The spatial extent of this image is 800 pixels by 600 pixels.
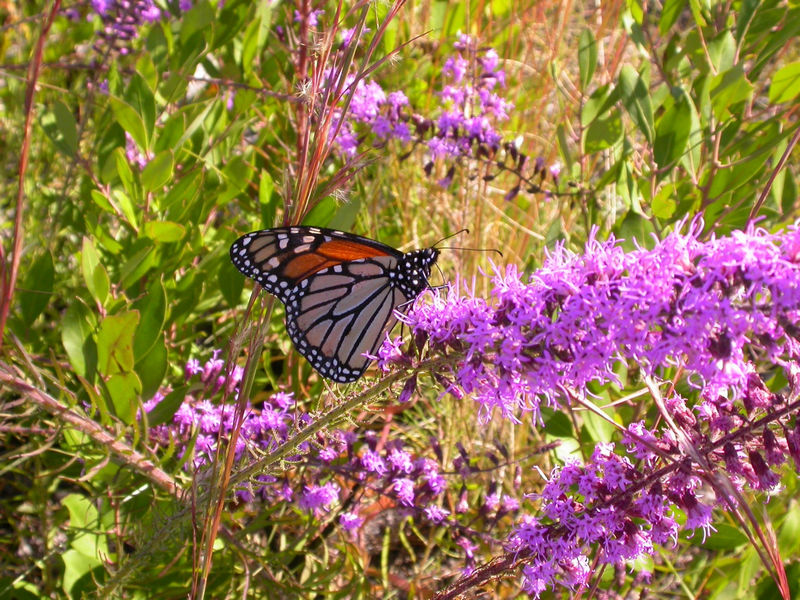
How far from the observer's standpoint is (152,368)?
198 centimetres

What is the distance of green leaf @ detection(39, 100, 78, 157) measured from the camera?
2.31 metres

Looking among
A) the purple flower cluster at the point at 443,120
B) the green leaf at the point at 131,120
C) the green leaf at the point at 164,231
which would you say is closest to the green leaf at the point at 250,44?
the purple flower cluster at the point at 443,120

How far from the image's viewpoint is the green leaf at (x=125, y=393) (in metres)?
1.79

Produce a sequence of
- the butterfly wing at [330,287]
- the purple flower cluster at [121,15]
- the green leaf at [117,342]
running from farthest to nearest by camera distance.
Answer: the purple flower cluster at [121,15]
the butterfly wing at [330,287]
the green leaf at [117,342]

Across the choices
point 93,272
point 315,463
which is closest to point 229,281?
point 93,272

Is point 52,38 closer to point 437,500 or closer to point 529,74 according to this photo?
point 529,74

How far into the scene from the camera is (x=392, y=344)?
1433mm

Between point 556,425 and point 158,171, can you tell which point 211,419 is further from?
point 556,425

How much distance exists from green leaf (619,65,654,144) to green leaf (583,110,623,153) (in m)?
0.24

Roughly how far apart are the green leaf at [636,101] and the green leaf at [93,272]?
1.54 metres

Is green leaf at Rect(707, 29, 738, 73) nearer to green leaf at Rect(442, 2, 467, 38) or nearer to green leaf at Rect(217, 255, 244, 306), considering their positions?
green leaf at Rect(442, 2, 467, 38)

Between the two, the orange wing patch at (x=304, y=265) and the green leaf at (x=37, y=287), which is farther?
the green leaf at (x=37, y=287)

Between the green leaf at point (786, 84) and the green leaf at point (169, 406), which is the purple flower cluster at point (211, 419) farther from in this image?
the green leaf at point (786, 84)

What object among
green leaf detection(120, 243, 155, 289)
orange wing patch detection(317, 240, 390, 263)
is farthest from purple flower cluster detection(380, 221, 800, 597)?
green leaf detection(120, 243, 155, 289)
